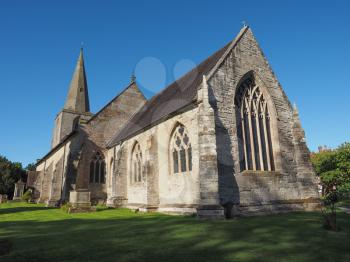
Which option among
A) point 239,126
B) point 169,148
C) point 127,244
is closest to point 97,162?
point 169,148

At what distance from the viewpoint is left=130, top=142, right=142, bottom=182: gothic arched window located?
2006 cm

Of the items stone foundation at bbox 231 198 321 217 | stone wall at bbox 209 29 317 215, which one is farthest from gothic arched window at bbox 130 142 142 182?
stone foundation at bbox 231 198 321 217

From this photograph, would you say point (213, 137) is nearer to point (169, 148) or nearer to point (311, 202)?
point (169, 148)

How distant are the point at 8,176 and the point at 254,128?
53.6 metres

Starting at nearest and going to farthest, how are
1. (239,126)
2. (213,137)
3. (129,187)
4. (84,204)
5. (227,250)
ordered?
1. (227,250)
2. (213,137)
3. (239,126)
4. (84,204)
5. (129,187)

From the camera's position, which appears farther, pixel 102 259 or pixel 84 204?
pixel 84 204

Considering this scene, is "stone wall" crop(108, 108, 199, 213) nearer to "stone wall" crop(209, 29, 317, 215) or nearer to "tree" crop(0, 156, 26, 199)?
"stone wall" crop(209, 29, 317, 215)

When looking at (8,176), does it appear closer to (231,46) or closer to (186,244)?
(231,46)

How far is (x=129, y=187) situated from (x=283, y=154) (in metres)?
Result: 12.0

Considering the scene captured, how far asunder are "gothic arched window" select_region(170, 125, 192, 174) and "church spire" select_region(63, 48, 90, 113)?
25.9m

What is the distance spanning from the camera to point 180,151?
1559 centimetres

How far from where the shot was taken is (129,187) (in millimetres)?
21016

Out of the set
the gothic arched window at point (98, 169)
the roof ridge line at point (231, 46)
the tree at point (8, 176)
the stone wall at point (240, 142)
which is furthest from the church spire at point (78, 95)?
the stone wall at point (240, 142)

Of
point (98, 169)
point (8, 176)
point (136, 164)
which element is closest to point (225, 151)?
point (136, 164)
